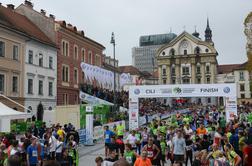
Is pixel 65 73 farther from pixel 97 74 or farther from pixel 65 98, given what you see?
pixel 97 74

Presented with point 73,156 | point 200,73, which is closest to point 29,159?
point 73,156

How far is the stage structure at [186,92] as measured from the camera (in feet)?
84.1

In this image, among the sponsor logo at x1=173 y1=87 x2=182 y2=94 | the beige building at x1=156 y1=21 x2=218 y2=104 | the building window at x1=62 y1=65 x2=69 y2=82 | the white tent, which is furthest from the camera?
the beige building at x1=156 y1=21 x2=218 y2=104

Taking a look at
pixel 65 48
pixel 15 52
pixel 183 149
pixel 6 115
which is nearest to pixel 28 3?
pixel 65 48

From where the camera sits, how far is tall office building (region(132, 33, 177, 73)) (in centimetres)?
18788

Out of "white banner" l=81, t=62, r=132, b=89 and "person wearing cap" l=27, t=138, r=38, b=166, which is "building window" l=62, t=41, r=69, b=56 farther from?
"person wearing cap" l=27, t=138, r=38, b=166

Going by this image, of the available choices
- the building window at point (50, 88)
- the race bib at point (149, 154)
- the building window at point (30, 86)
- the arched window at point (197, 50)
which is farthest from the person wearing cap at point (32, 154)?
the arched window at point (197, 50)

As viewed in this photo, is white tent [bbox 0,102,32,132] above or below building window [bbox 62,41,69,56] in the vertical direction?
below

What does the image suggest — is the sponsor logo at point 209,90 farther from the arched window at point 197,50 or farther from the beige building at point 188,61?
the arched window at point 197,50

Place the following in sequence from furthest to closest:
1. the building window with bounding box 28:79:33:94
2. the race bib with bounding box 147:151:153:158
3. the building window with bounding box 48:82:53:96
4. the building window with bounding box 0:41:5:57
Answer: the building window with bounding box 48:82:53:96, the building window with bounding box 28:79:33:94, the building window with bounding box 0:41:5:57, the race bib with bounding box 147:151:153:158

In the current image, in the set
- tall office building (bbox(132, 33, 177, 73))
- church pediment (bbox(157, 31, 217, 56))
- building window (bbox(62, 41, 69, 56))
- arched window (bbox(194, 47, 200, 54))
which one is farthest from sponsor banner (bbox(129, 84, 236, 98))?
tall office building (bbox(132, 33, 177, 73))

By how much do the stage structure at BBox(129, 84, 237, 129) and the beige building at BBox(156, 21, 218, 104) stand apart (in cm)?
7093

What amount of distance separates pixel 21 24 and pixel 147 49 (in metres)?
154

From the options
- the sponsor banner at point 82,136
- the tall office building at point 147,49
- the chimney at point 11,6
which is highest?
the tall office building at point 147,49
